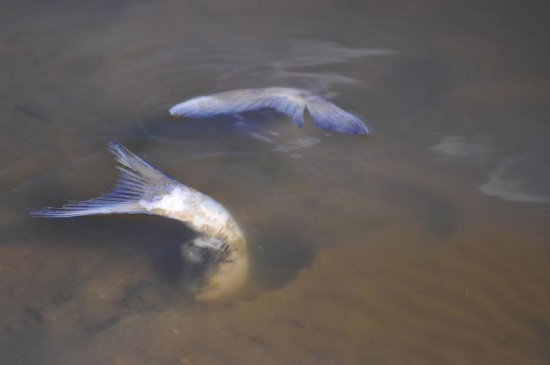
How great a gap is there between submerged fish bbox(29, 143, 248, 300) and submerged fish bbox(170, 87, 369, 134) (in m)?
0.56

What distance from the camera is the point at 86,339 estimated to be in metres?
2.35

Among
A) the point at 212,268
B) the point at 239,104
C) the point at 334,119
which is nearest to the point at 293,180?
the point at 334,119

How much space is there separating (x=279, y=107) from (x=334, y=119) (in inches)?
11.5

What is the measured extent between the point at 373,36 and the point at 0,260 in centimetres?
255

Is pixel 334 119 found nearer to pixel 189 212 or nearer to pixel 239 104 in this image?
pixel 239 104

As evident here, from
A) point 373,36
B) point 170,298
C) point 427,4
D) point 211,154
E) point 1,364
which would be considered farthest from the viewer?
point 427,4

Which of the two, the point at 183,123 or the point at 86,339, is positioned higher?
the point at 183,123

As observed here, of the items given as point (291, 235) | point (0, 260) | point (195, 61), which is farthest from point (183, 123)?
point (0, 260)

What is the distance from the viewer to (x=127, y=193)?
2660mm

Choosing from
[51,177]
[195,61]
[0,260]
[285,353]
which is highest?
[195,61]

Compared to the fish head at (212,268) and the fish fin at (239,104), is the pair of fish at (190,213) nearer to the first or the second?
the fish head at (212,268)

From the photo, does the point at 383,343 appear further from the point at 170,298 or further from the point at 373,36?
the point at 373,36

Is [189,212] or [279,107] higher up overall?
[279,107]

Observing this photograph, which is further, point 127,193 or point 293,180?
point 293,180
